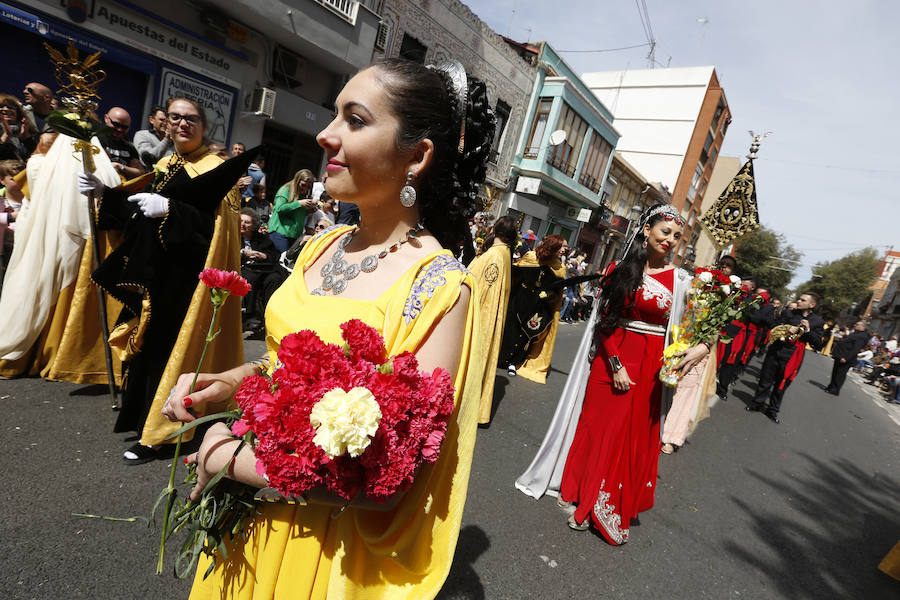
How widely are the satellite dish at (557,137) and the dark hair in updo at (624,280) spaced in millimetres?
17522

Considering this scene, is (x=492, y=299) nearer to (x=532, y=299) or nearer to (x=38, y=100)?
(x=532, y=299)

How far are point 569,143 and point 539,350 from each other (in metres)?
17.1

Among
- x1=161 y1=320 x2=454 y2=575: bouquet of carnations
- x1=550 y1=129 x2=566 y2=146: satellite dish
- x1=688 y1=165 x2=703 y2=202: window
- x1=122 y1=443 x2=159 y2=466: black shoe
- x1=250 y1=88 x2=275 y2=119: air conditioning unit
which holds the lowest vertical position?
x1=122 y1=443 x2=159 y2=466: black shoe

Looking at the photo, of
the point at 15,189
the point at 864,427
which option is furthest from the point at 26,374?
the point at 864,427

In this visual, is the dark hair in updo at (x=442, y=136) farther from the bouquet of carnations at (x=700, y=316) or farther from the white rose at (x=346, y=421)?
the bouquet of carnations at (x=700, y=316)

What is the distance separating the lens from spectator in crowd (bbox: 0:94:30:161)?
4824mm

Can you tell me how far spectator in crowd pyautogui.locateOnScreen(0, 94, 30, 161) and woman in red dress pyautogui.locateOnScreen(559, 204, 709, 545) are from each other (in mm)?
6096

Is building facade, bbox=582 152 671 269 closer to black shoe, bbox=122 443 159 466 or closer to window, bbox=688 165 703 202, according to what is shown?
window, bbox=688 165 703 202

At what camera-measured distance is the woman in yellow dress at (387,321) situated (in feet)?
3.65

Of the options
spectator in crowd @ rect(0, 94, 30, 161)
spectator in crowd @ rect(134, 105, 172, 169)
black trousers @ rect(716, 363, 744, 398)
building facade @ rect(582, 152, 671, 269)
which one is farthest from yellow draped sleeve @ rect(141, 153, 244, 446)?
building facade @ rect(582, 152, 671, 269)


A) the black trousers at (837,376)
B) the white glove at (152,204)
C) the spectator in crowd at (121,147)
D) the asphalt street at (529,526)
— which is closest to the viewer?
the asphalt street at (529,526)

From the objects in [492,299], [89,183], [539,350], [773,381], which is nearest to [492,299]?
[492,299]

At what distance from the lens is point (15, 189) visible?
427 centimetres

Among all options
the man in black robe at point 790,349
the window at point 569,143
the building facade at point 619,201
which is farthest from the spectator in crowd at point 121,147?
the building facade at point 619,201
